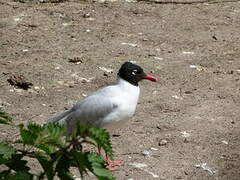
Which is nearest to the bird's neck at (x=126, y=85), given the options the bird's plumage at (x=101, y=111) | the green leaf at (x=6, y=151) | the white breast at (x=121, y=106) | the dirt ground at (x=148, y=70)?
the white breast at (x=121, y=106)

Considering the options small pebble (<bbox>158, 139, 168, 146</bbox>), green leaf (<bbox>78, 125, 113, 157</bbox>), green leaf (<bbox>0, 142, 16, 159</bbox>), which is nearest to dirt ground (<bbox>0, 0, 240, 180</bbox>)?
small pebble (<bbox>158, 139, 168, 146</bbox>)

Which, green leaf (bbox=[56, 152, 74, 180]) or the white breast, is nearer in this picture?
green leaf (bbox=[56, 152, 74, 180])

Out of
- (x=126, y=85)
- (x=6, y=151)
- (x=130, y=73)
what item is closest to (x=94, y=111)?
(x=126, y=85)

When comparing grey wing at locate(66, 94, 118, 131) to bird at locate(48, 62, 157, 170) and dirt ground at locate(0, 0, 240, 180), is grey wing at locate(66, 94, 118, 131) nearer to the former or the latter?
bird at locate(48, 62, 157, 170)

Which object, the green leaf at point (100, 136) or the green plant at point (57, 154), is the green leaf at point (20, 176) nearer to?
the green plant at point (57, 154)

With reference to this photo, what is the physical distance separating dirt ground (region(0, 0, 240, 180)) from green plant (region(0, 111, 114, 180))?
2.91 meters

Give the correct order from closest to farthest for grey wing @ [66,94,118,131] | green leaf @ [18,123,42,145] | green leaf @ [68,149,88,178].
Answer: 1. green leaf @ [68,149,88,178]
2. green leaf @ [18,123,42,145]
3. grey wing @ [66,94,118,131]

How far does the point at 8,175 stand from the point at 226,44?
20.3 ft

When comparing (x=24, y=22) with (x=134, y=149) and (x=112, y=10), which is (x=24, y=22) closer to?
(x=112, y=10)

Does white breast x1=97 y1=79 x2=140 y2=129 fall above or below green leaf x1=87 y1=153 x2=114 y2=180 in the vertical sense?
below

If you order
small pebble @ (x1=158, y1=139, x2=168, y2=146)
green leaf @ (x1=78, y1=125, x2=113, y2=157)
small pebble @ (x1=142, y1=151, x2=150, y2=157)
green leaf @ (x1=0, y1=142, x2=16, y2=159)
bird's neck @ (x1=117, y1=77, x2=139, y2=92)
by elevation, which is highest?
green leaf @ (x1=78, y1=125, x2=113, y2=157)

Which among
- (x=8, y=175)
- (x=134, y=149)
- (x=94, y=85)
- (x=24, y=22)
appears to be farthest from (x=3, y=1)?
(x=8, y=175)

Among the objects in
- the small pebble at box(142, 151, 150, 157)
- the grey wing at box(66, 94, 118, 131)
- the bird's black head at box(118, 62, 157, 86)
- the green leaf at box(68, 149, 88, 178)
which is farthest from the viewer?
the bird's black head at box(118, 62, 157, 86)

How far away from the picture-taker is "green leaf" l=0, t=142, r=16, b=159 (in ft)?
6.52
